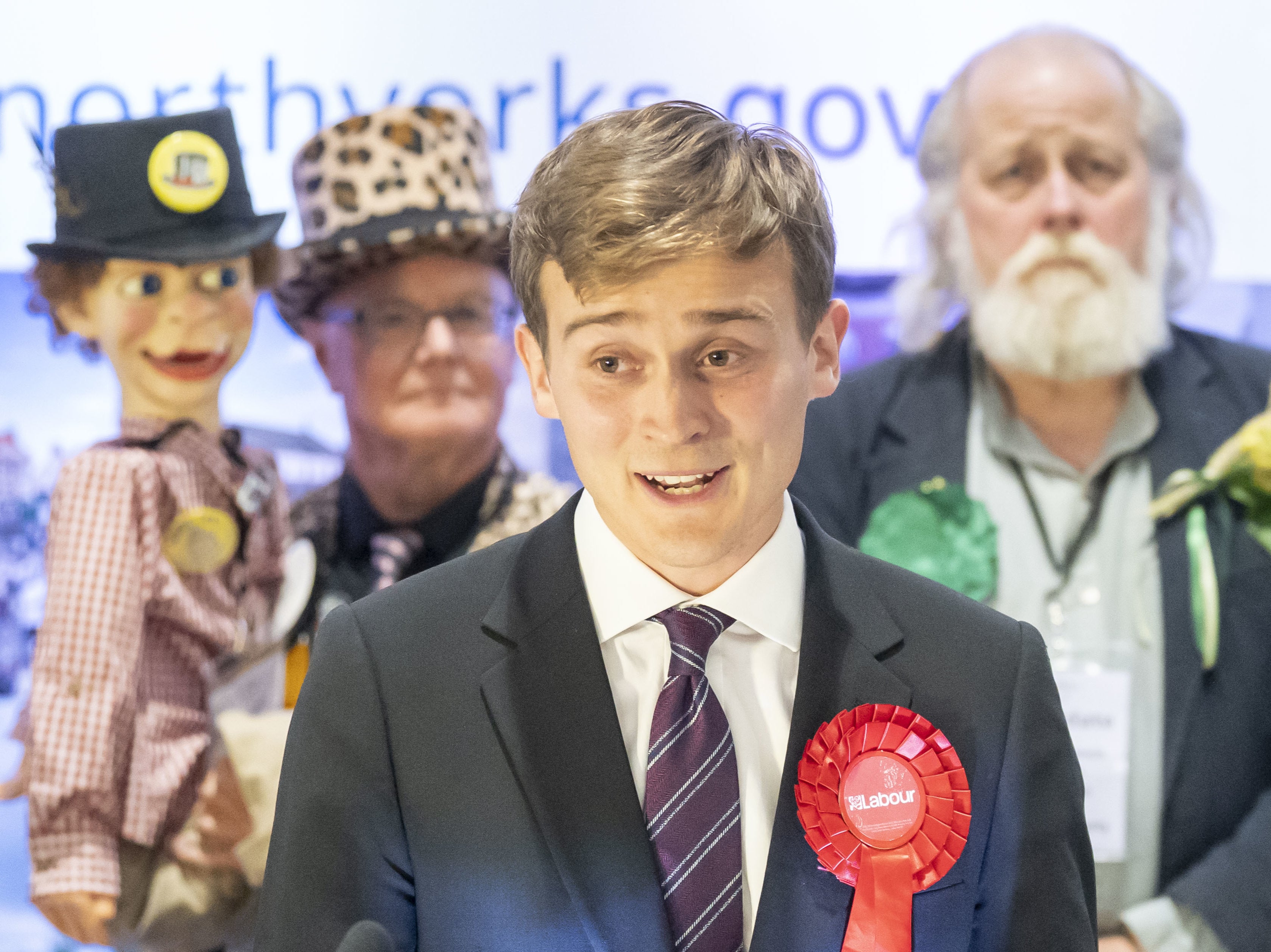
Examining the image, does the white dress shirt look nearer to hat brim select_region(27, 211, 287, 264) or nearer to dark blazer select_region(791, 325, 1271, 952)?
dark blazer select_region(791, 325, 1271, 952)

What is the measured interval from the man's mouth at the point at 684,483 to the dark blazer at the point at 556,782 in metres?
0.13

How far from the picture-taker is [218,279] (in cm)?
217

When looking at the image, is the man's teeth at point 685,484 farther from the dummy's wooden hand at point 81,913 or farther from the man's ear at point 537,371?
the dummy's wooden hand at point 81,913

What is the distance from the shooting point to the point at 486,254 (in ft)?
7.30

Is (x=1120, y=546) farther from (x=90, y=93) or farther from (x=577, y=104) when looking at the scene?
(x=90, y=93)

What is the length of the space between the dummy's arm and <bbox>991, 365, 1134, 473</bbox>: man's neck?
5.44 feet

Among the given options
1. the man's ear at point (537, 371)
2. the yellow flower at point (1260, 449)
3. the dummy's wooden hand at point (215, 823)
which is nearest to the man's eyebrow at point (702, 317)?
the man's ear at point (537, 371)

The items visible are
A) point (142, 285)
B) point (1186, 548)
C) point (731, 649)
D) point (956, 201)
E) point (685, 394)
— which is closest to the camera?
point (685, 394)

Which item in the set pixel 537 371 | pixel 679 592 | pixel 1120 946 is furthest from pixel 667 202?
pixel 1120 946

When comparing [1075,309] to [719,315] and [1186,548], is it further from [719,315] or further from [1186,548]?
[719,315]

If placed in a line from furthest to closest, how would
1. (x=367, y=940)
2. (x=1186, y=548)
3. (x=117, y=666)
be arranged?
(x=1186, y=548) < (x=117, y=666) < (x=367, y=940)

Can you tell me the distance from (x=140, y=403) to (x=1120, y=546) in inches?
73.1

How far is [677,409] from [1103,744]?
63.1 inches

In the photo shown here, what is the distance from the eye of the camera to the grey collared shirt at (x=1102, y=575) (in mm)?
2205
